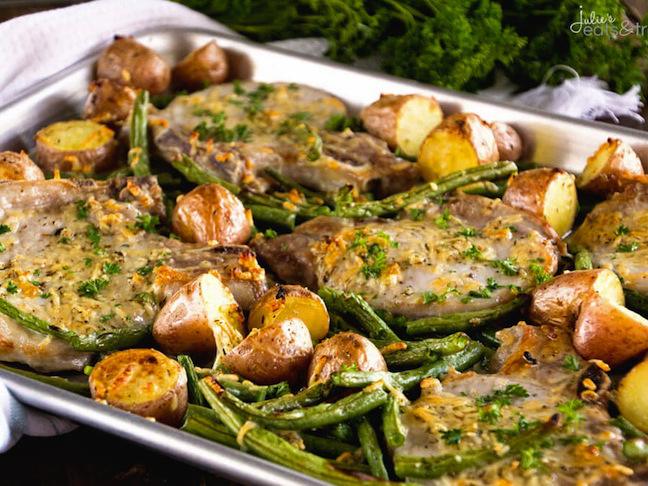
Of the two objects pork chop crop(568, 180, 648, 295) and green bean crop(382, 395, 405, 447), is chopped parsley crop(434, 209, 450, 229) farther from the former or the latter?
green bean crop(382, 395, 405, 447)

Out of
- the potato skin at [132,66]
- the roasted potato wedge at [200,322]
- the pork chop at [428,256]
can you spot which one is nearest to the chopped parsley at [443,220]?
the pork chop at [428,256]

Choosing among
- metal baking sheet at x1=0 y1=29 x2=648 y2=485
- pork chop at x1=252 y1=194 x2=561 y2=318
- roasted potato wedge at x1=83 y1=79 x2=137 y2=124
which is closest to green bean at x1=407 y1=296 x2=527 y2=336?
pork chop at x1=252 y1=194 x2=561 y2=318

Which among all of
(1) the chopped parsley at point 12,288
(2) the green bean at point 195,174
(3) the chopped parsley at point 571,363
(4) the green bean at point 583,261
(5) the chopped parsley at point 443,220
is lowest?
(4) the green bean at point 583,261

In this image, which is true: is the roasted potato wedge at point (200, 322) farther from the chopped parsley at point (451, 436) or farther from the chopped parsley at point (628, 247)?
the chopped parsley at point (628, 247)

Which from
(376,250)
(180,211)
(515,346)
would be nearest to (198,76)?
(180,211)

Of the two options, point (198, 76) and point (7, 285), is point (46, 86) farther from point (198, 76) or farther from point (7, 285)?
point (7, 285)

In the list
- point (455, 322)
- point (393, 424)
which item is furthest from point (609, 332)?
point (393, 424)

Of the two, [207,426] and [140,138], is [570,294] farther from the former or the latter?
[140,138]
